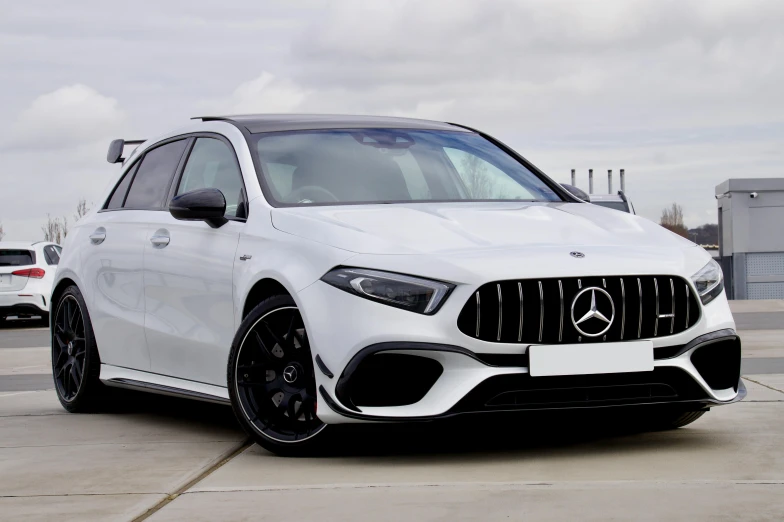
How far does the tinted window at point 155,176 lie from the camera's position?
24.2 ft

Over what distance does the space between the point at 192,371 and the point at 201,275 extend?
0.52 m

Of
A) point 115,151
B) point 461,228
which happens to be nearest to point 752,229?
point 115,151

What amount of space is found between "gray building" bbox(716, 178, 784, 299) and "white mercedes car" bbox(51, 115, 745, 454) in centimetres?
2895

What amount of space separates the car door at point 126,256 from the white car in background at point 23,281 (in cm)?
1505

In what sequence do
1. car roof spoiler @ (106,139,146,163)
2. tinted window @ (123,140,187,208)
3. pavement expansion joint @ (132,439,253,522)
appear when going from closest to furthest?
1. pavement expansion joint @ (132,439,253,522)
2. tinted window @ (123,140,187,208)
3. car roof spoiler @ (106,139,146,163)

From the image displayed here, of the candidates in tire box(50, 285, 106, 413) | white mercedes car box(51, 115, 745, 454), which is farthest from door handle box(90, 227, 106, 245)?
white mercedes car box(51, 115, 745, 454)

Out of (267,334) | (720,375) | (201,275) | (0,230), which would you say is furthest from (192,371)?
(0,230)

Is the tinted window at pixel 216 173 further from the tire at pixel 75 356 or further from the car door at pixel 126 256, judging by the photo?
the tire at pixel 75 356

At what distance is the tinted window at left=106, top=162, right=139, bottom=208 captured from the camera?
7.96 meters

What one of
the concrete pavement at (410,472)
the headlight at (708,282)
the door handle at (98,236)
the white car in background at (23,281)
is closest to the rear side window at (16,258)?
the white car in background at (23,281)

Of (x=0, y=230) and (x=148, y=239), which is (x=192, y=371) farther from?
(x=0, y=230)

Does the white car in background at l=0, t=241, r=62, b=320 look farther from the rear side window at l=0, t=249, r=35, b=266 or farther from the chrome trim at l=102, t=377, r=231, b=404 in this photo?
the chrome trim at l=102, t=377, r=231, b=404

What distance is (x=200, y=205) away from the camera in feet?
20.2

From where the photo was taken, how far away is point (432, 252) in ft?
17.2
